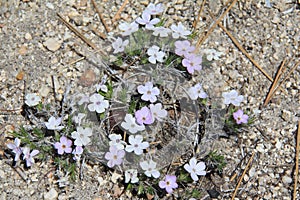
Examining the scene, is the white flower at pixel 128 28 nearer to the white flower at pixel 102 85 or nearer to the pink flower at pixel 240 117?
the white flower at pixel 102 85

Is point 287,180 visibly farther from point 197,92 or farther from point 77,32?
point 77,32

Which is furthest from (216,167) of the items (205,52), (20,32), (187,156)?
(20,32)

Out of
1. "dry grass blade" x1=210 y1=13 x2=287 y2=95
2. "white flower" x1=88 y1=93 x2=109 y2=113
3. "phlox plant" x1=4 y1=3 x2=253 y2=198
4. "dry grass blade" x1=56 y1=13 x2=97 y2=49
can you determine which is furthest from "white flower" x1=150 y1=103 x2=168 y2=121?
"dry grass blade" x1=210 y1=13 x2=287 y2=95

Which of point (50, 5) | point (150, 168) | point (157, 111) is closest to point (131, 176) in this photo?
point (150, 168)

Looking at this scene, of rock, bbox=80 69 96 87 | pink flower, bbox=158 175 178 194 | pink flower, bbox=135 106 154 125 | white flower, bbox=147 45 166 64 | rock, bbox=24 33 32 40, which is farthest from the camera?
rock, bbox=24 33 32 40

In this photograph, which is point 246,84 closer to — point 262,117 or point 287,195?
point 262,117

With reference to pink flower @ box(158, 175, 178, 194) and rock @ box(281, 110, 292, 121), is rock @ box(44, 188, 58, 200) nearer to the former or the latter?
pink flower @ box(158, 175, 178, 194)
